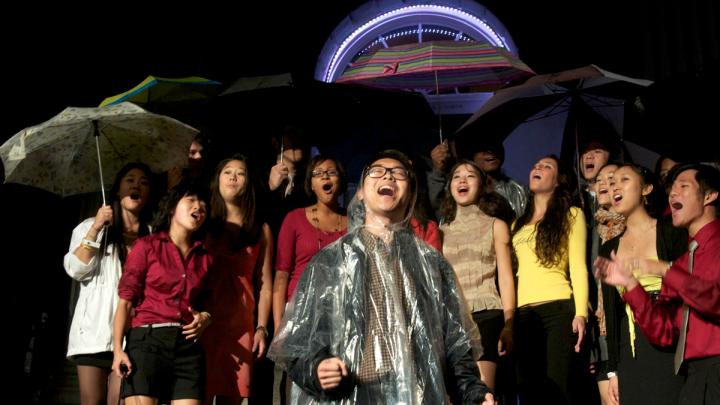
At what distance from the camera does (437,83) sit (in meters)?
5.73

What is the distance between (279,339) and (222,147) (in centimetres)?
309

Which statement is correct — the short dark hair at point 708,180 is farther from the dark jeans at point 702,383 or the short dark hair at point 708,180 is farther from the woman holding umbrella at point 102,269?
the woman holding umbrella at point 102,269

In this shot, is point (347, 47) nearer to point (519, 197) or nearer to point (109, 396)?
point (519, 197)

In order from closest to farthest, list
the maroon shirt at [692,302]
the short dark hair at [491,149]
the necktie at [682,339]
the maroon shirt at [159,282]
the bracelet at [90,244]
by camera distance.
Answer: the maroon shirt at [692,302] < the necktie at [682,339] < the maroon shirt at [159,282] < the bracelet at [90,244] < the short dark hair at [491,149]

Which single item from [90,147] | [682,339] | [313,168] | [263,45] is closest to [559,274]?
[682,339]

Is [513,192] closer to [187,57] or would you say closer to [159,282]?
[159,282]

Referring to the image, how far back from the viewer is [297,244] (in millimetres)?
4438

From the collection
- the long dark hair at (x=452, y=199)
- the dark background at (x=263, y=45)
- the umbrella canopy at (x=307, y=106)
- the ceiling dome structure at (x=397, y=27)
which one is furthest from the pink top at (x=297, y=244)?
the ceiling dome structure at (x=397, y=27)

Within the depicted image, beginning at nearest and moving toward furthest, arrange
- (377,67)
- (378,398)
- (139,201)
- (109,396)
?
(378,398) → (109,396) → (139,201) → (377,67)

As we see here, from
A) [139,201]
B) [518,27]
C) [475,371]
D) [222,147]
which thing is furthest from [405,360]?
[518,27]

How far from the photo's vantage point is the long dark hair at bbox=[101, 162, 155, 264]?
443 centimetres

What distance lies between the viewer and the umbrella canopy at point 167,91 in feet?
17.0

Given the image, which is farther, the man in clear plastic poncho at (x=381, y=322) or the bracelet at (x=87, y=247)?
the bracelet at (x=87, y=247)

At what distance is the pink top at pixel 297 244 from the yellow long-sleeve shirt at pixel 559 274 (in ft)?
3.59
